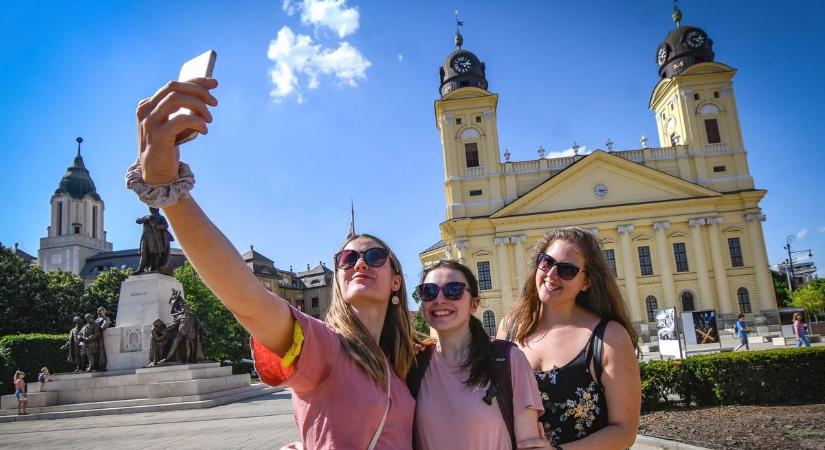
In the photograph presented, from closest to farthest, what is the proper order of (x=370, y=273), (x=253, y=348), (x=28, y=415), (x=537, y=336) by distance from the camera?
1. (x=253, y=348)
2. (x=370, y=273)
3. (x=537, y=336)
4. (x=28, y=415)

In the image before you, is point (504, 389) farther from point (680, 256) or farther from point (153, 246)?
point (680, 256)

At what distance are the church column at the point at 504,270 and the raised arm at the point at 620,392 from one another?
42768 mm

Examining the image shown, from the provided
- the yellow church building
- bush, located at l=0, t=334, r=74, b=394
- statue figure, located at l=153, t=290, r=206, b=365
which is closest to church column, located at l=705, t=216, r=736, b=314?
the yellow church building

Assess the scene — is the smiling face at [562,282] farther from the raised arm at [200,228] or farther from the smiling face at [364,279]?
the raised arm at [200,228]

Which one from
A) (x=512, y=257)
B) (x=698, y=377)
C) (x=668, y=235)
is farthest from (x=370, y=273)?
(x=668, y=235)

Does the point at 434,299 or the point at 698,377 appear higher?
the point at 434,299

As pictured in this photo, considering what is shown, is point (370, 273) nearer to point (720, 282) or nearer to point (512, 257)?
point (512, 257)

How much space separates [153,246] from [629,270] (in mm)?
37575

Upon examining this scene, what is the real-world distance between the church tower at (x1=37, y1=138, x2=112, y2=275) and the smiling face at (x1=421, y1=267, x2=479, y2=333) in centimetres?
8579

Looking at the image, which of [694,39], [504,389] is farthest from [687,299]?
[504,389]

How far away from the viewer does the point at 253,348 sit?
5.88ft

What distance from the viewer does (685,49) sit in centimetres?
4806

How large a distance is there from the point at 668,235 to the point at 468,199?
55.4 feet

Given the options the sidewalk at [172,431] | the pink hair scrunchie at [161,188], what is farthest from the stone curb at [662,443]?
the pink hair scrunchie at [161,188]
